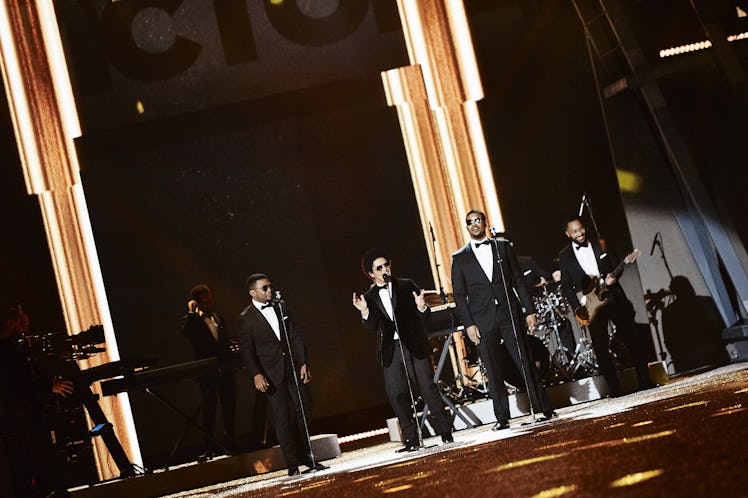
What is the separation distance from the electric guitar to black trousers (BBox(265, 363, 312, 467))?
8.52 ft

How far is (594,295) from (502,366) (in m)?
1.33

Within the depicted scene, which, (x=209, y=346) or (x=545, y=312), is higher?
(x=209, y=346)

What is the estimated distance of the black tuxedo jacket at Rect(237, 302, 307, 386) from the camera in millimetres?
7973

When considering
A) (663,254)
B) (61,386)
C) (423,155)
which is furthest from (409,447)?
(423,155)

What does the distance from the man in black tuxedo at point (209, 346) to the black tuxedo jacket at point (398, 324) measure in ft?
7.17

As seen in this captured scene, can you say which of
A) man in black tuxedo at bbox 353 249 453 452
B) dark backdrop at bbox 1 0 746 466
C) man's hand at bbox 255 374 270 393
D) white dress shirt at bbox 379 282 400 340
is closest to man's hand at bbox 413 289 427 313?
man in black tuxedo at bbox 353 249 453 452

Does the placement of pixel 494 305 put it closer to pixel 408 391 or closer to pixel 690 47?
pixel 408 391


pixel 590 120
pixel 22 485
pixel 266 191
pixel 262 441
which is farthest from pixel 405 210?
pixel 22 485

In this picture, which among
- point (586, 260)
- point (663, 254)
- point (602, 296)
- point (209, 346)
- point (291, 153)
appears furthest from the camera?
point (291, 153)

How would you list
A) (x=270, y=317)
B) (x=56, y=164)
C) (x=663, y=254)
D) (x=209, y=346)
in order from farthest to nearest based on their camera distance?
(x=56, y=164) → (x=663, y=254) → (x=209, y=346) → (x=270, y=317)

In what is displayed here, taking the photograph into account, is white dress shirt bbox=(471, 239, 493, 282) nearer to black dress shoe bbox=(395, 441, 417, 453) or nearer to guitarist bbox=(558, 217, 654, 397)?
guitarist bbox=(558, 217, 654, 397)

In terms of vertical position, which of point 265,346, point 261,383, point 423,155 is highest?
point 423,155

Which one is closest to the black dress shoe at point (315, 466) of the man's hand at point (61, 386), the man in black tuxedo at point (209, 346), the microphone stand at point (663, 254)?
the man in black tuxedo at point (209, 346)

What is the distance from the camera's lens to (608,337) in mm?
8828
